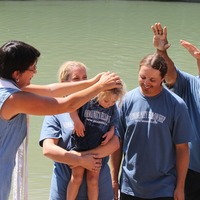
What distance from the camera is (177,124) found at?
3.21 meters

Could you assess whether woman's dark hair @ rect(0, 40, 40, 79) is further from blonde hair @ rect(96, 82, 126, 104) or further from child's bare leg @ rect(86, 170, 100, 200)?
child's bare leg @ rect(86, 170, 100, 200)

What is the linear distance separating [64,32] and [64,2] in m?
11.1

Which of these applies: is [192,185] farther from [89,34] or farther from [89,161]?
[89,34]

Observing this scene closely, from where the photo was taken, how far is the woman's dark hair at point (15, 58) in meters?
2.53

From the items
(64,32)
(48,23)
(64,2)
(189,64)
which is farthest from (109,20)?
(189,64)

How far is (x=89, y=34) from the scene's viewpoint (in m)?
16.2

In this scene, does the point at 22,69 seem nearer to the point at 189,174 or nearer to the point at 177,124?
the point at 177,124

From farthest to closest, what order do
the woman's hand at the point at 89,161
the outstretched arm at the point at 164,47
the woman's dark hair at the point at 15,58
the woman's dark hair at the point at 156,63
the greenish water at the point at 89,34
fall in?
the greenish water at the point at 89,34 → the outstretched arm at the point at 164,47 → the woman's dark hair at the point at 156,63 → the woman's hand at the point at 89,161 → the woman's dark hair at the point at 15,58

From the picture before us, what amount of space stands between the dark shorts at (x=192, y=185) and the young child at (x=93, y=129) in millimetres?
683

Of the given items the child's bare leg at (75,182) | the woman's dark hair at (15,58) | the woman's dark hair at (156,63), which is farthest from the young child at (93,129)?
the woman's dark hair at (15,58)

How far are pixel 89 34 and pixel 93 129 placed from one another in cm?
1324

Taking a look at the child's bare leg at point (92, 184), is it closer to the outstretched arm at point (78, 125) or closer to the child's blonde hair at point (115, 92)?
the outstretched arm at point (78, 125)

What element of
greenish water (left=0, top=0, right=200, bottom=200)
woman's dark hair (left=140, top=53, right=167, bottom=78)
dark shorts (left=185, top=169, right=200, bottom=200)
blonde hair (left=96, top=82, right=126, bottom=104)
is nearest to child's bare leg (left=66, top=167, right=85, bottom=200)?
blonde hair (left=96, top=82, right=126, bottom=104)

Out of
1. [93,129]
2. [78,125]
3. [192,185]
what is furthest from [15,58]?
[192,185]
